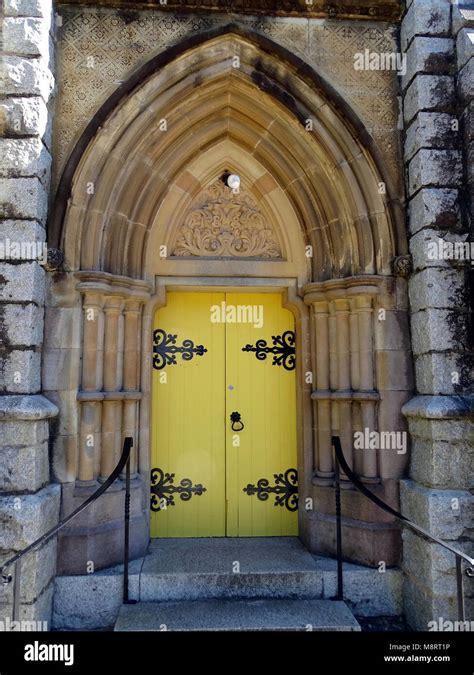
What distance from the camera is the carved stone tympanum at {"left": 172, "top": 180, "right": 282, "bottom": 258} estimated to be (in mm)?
4223

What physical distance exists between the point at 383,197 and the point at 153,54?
2.21 metres

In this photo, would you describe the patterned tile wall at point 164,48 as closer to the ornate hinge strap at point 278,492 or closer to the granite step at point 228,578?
the ornate hinge strap at point 278,492

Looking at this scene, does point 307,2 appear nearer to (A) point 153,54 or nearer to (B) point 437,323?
(A) point 153,54

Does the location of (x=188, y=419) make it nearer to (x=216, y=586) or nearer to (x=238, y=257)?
(x=216, y=586)

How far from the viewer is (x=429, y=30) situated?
12.0 ft

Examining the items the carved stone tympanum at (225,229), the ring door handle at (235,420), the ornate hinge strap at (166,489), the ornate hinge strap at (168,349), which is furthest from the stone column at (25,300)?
the ring door handle at (235,420)

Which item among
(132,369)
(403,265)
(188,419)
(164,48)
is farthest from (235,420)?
(164,48)

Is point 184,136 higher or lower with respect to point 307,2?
lower

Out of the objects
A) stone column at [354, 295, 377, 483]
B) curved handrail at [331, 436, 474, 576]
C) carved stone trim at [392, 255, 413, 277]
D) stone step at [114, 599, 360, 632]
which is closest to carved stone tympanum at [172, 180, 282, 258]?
stone column at [354, 295, 377, 483]

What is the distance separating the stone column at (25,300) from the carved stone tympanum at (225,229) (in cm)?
128

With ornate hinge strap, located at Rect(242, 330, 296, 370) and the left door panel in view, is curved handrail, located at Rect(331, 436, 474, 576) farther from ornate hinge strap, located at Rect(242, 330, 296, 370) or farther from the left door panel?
the left door panel
